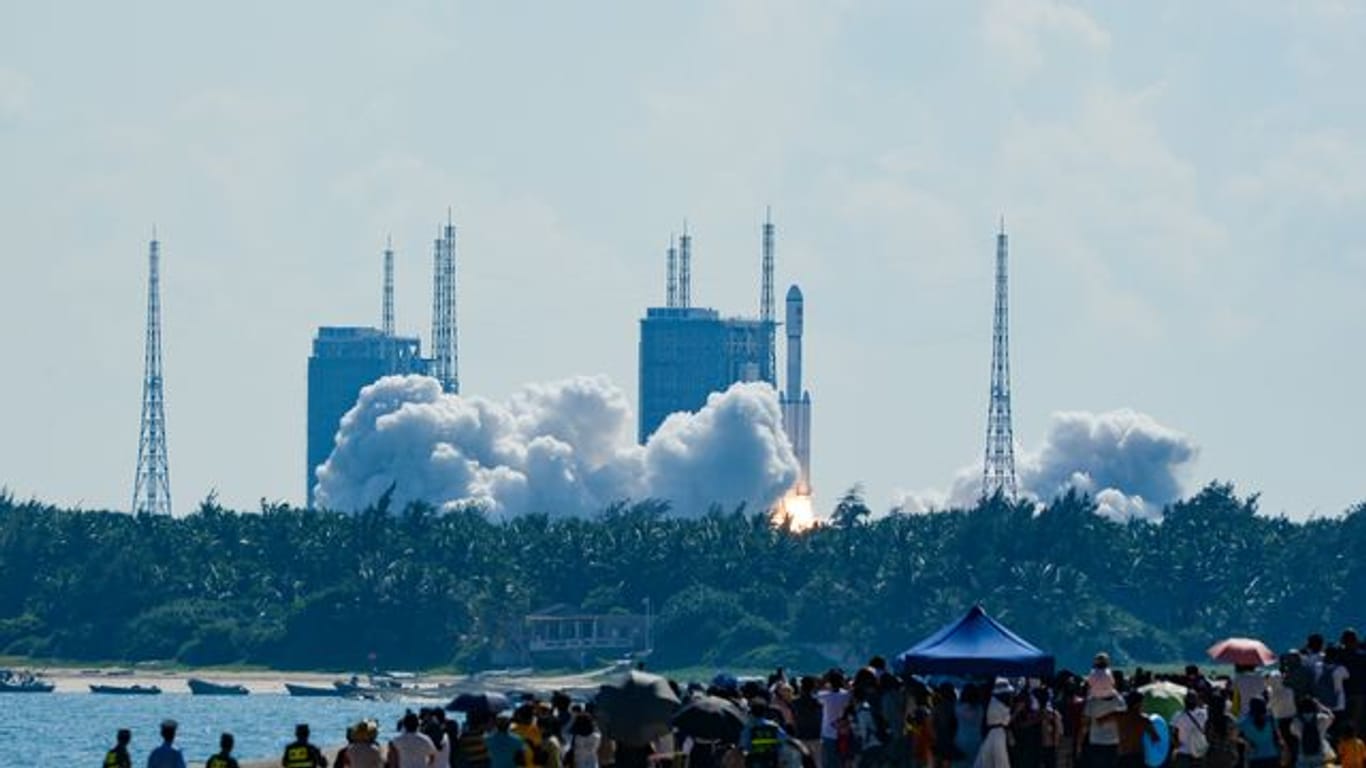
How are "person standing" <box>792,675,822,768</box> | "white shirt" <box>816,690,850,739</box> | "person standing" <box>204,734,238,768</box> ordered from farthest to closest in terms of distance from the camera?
1. "white shirt" <box>816,690,850,739</box>
2. "person standing" <box>792,675,822,768</box>
3. "person standing" <box>204,734,238,768</box>

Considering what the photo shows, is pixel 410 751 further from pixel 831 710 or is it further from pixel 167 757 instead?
pixel 831 710

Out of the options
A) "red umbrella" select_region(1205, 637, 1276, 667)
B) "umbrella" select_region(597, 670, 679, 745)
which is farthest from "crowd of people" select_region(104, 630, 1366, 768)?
"red umbrella" select_region(1205, 637, 1276, 667)

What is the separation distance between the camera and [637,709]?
53469 millimetres

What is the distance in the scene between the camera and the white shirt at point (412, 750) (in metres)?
51.6

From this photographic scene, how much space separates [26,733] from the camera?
17800 cm

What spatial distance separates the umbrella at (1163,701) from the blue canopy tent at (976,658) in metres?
3.29

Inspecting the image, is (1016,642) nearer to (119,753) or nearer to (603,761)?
(603,761)

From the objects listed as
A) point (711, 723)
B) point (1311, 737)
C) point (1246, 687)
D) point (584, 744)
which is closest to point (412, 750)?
point (584, 744)

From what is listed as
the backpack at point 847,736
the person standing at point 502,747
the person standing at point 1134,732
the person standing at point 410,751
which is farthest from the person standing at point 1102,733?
the person standing at point 410,751

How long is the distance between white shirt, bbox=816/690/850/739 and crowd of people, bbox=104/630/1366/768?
0.8 inches

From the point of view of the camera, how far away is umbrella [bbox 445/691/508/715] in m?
53.4

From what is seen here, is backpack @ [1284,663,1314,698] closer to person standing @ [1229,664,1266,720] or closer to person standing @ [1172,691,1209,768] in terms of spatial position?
person standing @ [1229,664,1266,720]

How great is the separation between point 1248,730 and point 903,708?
4.95 m

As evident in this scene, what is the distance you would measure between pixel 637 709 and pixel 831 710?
3912mm
